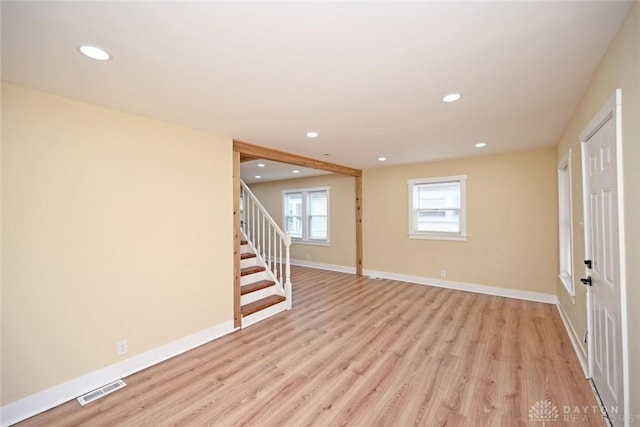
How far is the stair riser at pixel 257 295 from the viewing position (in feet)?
12.6

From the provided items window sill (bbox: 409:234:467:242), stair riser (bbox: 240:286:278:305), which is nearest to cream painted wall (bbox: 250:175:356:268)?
window sill (bbox: 409:234:467:242)

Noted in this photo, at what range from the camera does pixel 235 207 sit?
11.6 feet

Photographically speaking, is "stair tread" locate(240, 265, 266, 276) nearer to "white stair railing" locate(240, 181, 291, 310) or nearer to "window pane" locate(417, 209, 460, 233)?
"white stair railing" locate(240, 181, 291, 310)

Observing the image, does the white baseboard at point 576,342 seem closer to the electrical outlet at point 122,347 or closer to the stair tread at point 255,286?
the stair tread at point 255,286

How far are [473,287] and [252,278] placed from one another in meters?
3.92

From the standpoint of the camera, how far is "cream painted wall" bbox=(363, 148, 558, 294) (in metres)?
4.32

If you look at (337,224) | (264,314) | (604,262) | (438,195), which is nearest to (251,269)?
(264,314)

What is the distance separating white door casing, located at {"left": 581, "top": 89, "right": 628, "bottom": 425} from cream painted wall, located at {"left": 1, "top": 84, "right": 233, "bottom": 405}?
3.48m

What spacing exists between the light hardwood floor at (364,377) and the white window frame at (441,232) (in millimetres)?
1622

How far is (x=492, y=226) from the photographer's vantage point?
4762mm

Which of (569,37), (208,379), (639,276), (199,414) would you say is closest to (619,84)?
(569,37)

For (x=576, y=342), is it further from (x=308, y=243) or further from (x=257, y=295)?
(x=308, y=243)

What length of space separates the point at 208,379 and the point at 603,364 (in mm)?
3137

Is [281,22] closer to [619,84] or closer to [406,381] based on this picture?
[619,84]
